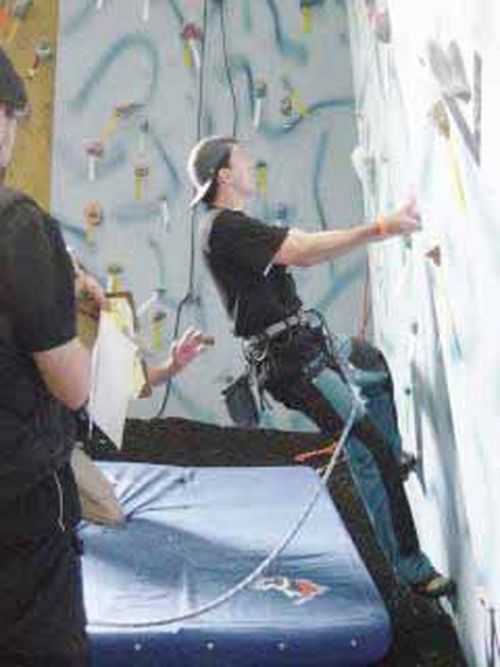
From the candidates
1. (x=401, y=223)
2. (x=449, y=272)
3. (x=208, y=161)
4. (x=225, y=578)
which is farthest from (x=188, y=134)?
(x=449, y=272)

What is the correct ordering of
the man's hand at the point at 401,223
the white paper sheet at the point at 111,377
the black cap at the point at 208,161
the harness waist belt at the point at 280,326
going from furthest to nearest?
the black cap at the point at 208,161 → the harness waist belt at the point at 280,326 → the man's hand at the point at 401,223 → the white paper sheet at the point at 111,377

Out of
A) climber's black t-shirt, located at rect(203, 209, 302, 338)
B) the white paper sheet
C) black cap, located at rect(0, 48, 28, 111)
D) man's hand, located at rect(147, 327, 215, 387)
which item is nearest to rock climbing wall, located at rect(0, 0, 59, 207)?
climber's black t-shirt, located at rect(203, 209, 302, 338)

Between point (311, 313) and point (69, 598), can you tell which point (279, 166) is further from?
point (69, 598)

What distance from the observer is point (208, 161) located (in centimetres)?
376

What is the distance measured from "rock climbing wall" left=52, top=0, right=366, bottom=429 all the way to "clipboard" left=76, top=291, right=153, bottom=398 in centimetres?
346

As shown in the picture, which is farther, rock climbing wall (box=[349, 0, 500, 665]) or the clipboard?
rock climbing wall (box=[349, 0, 500, 665])

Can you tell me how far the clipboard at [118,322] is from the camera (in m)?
2.09

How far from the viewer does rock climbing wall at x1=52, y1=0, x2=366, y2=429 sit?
5.58 metres

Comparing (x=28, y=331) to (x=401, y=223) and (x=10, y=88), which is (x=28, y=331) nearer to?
(x=10, y=88)

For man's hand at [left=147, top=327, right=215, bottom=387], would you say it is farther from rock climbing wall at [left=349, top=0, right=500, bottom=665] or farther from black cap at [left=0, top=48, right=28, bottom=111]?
black cap at [left=0, top=48, right=28, bottom=111]

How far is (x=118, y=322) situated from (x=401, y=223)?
1.16 m

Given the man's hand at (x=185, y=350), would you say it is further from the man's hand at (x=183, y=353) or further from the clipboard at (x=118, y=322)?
the clipboard at (x=118, y=322)

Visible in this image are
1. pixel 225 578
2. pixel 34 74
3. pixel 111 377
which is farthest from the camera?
pixel 34 74

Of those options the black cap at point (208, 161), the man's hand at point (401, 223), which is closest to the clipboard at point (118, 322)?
the man's hand at point (401, 223)
